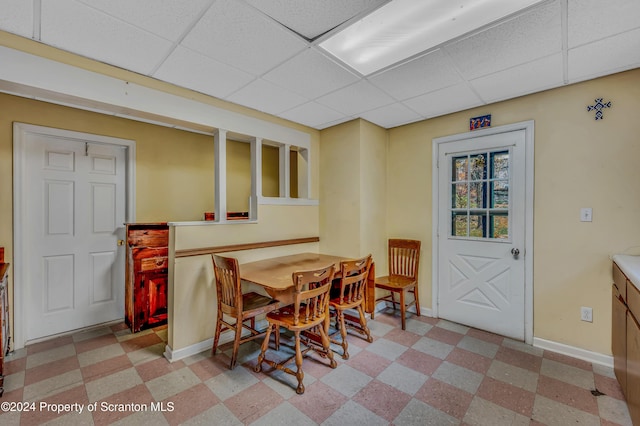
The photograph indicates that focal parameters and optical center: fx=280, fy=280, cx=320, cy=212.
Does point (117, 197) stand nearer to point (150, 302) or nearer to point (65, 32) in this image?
point (150, 302)

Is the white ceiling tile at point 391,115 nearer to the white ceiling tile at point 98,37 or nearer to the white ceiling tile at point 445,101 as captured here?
the white ceiling tile at point 445,101

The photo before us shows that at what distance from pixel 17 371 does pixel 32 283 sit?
88 cm

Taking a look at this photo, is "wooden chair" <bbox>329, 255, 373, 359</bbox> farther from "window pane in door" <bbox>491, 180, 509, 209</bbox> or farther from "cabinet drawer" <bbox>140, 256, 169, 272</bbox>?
"cabinet drawer" <bbox>140, 256, 169, 272</bbox>

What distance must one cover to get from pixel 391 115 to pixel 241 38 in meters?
1.99

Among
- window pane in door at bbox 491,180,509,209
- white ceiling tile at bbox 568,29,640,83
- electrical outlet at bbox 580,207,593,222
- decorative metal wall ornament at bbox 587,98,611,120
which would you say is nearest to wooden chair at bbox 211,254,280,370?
window pane in door at bbox 491,180,509,209

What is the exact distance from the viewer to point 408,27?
1768mm

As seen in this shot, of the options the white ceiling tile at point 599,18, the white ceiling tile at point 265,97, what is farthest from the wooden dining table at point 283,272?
the white ceiling tile at point 599,18

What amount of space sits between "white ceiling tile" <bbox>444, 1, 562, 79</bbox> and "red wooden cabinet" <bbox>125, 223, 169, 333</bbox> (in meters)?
3.33

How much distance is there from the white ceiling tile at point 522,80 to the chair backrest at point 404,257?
1.80m

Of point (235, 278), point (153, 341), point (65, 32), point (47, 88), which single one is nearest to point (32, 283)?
point (153, 341)

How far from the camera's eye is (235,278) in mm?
2273

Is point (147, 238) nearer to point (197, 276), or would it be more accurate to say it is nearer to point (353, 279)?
point (197, 276)

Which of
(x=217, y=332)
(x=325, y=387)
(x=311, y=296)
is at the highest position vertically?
(x=311, y=296)

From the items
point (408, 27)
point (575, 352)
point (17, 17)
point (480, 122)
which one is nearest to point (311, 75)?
point (408, 27)
